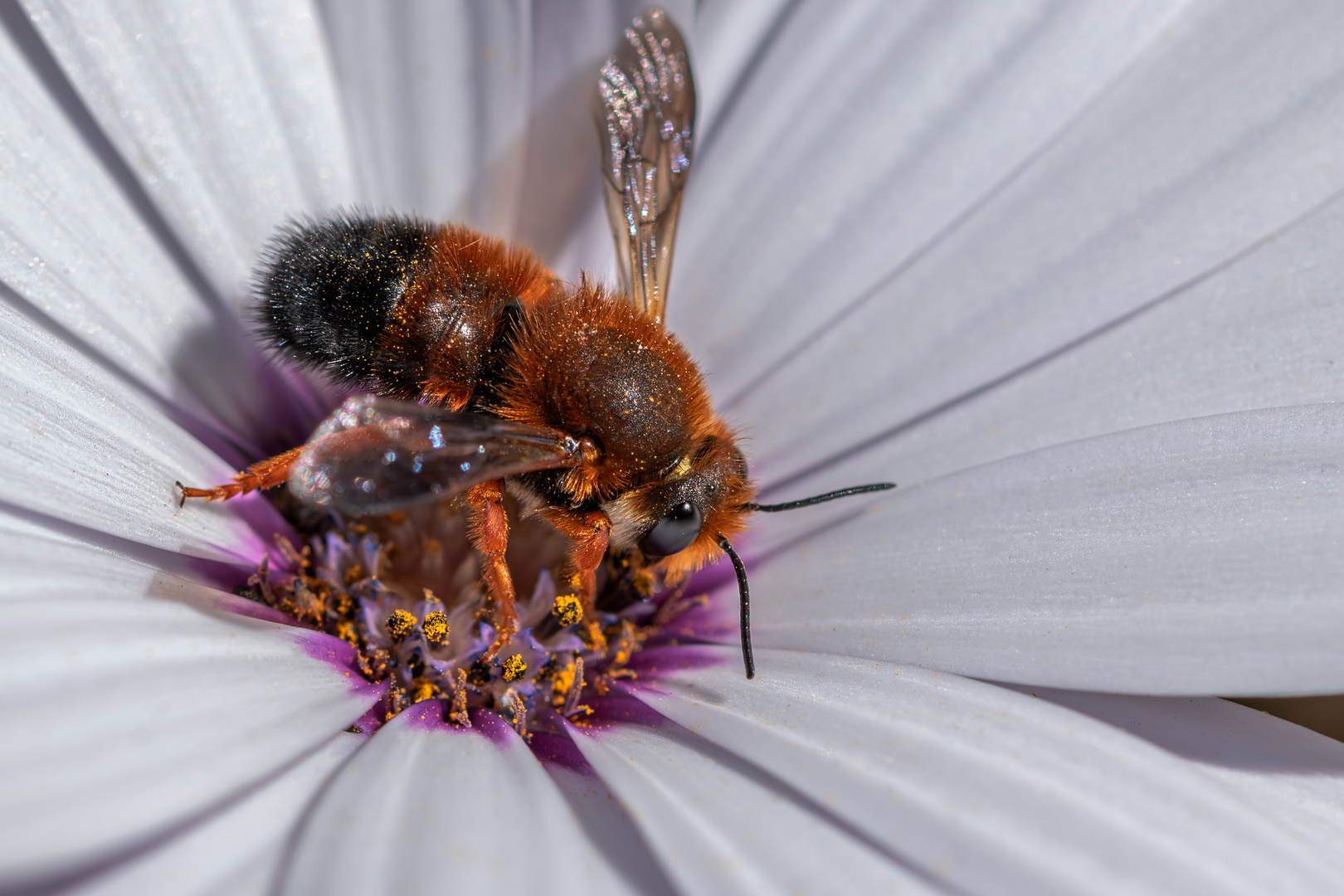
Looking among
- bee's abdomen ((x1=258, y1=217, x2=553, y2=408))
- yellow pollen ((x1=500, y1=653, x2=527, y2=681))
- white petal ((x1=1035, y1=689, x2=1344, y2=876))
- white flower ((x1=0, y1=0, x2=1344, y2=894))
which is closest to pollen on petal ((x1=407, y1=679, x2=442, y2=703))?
yellow pollen ((x1=500, y1=653, x2=527, y2=681))

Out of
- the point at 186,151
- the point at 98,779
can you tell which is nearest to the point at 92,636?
the point at 98,779

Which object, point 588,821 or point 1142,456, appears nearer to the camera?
point 588,821

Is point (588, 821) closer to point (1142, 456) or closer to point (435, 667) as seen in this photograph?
point (435, 667)

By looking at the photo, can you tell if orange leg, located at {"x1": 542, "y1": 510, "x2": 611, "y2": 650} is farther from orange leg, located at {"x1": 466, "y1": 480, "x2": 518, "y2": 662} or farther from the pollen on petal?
the pollen on petal

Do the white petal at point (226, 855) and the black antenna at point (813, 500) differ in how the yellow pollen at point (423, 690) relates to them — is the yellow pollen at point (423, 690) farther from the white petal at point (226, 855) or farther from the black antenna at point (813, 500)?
the black antenna at point (813, 500)

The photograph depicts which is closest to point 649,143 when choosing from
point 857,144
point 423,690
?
point 857,144

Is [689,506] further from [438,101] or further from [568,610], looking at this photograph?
[438,101]
